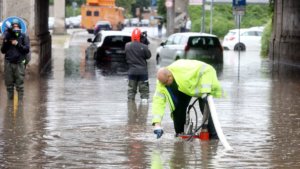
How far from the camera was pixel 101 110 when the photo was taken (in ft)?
58.3

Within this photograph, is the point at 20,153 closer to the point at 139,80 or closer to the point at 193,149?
the point at 193,149

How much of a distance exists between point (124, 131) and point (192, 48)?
1991cm

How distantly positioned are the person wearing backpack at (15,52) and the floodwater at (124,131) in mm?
527

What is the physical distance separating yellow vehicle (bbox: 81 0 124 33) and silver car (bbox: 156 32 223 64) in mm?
54199

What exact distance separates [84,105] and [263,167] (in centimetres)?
827

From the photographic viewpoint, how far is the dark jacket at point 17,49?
1898 centimetres

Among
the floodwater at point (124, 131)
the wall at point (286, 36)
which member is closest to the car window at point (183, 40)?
the wall at point (286, 36)

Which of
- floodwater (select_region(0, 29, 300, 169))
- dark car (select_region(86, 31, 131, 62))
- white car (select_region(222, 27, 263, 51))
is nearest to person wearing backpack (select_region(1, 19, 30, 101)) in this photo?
floodwater (select_region(0, 29, 300, 169))

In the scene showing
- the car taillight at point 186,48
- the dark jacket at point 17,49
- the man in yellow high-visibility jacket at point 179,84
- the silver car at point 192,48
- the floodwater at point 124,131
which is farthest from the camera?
the silver car at point 192,48

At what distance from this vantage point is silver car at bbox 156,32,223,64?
112 ft

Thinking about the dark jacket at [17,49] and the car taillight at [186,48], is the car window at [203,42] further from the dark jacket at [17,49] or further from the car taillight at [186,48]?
the dark jacket at [17,49]

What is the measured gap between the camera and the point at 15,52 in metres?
19.0

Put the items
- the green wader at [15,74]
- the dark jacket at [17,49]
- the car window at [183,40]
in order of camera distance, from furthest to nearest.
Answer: the car window at [183,40] < the green wader at [15,74] < the dark jacket at [17,49]

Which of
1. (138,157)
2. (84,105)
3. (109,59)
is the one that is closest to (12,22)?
(84,105)
